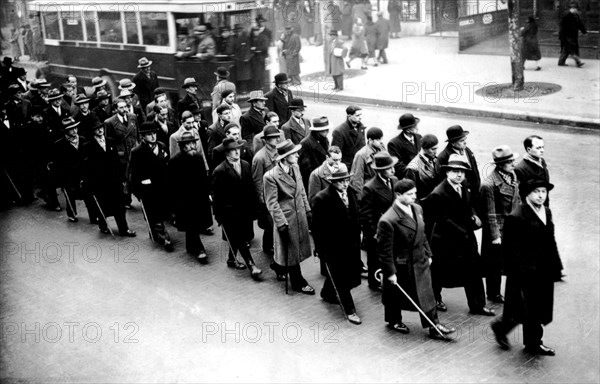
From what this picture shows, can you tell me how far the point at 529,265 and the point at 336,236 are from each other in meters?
2.18

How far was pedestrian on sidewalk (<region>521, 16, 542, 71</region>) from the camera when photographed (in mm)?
21469

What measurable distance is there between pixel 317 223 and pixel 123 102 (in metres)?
5.61

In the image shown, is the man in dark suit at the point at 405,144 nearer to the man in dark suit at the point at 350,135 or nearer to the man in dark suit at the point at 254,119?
the man in dark suit at the point at 350,135

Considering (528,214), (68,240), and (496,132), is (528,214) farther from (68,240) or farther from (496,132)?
(496,132)

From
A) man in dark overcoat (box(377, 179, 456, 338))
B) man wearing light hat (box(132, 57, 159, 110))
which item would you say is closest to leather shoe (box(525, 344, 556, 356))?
man in dark overcoat (box(377, 179, 456, 338))

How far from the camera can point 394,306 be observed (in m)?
8.03

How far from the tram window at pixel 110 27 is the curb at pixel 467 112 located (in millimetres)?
5741

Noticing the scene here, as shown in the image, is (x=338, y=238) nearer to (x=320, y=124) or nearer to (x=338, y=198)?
(x=338, y=198)

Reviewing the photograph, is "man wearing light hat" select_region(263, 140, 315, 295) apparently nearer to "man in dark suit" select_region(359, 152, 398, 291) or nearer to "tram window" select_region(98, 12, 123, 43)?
"man in dark suit" select_region(359, 152, 398, 291)

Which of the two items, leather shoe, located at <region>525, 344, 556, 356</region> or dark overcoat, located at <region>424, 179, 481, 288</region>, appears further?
dark overcoat, located at <region>424, 179, 481, 288</region>

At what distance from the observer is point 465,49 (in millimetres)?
26016

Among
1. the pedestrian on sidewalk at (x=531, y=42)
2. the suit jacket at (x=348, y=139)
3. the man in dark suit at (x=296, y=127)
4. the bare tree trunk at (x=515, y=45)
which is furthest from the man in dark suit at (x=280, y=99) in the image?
the pedestrian on sidewalk at (x=531, y=42)

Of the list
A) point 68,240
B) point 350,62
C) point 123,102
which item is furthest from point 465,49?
point 68,240

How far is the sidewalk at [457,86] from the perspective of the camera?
17.4 meters
